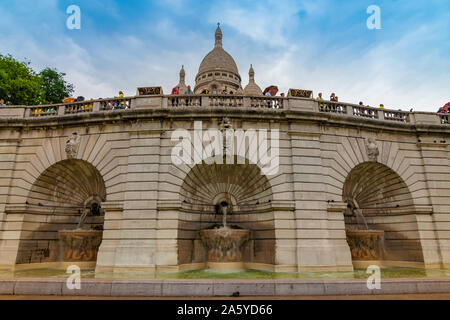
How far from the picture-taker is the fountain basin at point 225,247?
1355 cm

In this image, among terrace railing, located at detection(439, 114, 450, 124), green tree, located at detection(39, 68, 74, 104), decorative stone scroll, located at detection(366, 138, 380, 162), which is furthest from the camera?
green tree, located at detection(39, 68, 74, 104)

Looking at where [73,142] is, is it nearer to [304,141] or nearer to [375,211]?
[304,141]

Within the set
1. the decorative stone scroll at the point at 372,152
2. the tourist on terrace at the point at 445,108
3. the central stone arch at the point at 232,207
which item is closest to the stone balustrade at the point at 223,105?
the decorative stone scroll at the point at 372,152

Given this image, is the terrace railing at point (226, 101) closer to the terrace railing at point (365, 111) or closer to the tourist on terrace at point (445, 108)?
the terrace railing at point (365, 111)

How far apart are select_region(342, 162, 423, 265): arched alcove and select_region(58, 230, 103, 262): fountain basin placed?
1342 cm

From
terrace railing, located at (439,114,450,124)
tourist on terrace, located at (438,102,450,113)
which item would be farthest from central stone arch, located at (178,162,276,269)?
tourist on terrace, located at (438,102,450,113)

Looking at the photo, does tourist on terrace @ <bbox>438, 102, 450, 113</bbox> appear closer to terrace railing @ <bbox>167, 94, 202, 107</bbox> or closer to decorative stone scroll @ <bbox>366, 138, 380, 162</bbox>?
decorative stone scroll @ <bbox>366, 138, 380, 162</bbox>

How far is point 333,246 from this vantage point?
12820 millimetres

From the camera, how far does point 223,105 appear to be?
14.9m

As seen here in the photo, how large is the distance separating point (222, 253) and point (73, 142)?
9939mm

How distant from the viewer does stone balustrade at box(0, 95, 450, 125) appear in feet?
48.9

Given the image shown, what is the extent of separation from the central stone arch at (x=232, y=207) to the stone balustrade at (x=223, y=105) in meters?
3.55

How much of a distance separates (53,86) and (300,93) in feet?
88.3

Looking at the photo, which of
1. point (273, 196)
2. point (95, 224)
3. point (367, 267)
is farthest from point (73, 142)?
point (367, 267)
